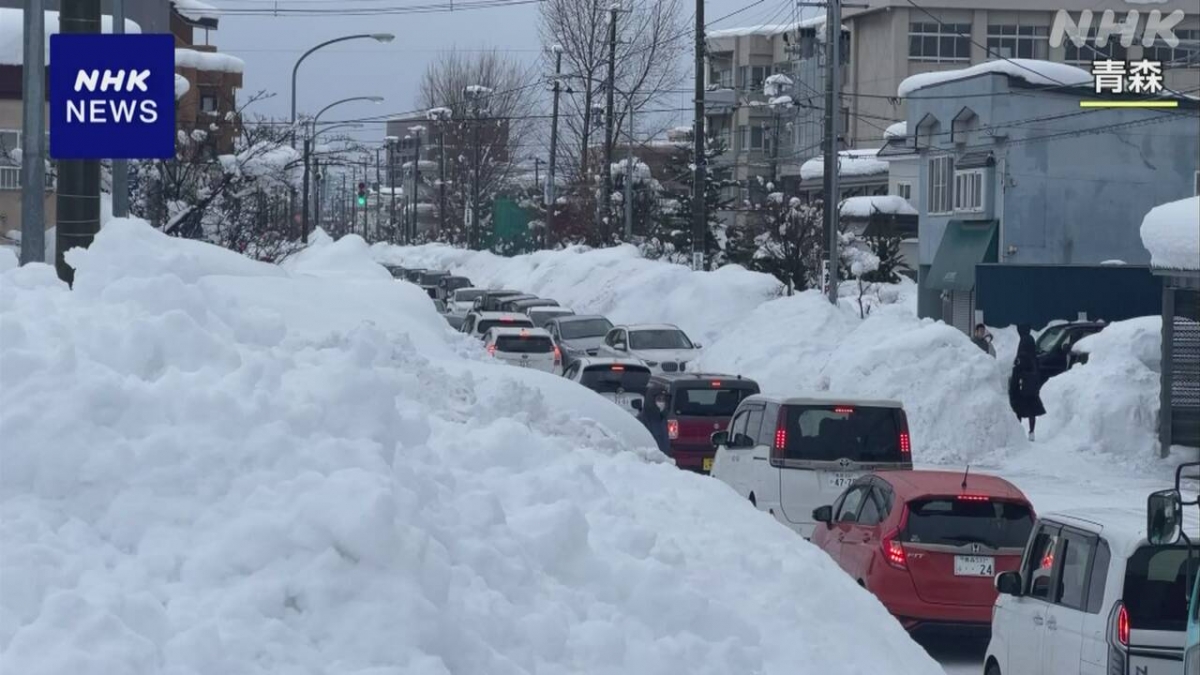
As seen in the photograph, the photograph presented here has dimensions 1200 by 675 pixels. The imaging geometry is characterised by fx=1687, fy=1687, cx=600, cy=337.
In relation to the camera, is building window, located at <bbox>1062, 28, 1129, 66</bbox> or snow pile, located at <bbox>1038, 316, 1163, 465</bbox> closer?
snow pile, located at <bbox>1038, 316, 1163, 465</bbox>

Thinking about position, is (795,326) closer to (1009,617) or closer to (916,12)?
(1009,617)

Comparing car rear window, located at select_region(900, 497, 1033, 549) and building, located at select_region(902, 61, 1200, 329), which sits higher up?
building, located at select_region(902, 61, 1200, 329)

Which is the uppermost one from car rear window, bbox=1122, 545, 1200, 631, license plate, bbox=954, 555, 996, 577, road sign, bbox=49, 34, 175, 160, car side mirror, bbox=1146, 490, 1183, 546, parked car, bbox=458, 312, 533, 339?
road sign, bbox=49, 34, 175, 160

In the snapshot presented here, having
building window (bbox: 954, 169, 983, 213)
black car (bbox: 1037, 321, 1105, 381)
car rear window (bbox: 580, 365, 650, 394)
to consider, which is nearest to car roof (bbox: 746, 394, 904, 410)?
car rear window (bbox: 580, 365, 650, 394)

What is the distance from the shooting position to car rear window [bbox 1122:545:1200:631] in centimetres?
916

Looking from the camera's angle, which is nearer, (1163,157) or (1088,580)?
(1088,580)

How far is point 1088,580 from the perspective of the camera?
964cm

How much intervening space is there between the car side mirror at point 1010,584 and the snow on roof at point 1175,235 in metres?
13.2

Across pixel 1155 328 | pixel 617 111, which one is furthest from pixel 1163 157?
pixel 617 111

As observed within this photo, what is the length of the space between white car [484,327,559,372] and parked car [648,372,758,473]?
797 centimetres

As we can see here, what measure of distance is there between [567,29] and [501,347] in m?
42.9

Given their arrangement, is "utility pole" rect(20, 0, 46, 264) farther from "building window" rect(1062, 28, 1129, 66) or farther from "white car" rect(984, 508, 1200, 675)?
"building window" rect(1062, 28, 1129, 66)

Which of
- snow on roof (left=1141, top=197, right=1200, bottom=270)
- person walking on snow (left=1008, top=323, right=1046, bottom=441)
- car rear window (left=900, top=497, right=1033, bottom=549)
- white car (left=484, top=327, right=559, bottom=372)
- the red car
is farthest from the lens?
white car (left=484, top=327, right=559, bottom=372)

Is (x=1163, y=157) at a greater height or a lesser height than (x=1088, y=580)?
greater
